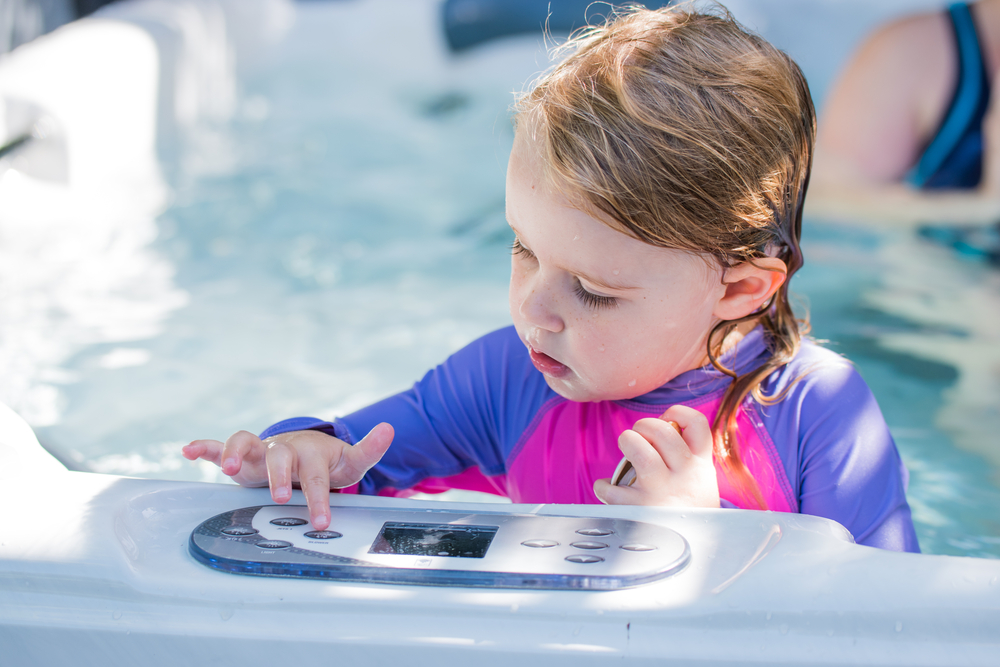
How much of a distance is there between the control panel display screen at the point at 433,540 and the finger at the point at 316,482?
46 millimetres

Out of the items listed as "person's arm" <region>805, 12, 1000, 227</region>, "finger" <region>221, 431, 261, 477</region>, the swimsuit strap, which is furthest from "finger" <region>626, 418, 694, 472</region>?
the swimsuit strap

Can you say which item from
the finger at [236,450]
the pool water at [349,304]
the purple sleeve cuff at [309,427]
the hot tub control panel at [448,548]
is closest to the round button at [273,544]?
the hot tub control panel at [448,548]

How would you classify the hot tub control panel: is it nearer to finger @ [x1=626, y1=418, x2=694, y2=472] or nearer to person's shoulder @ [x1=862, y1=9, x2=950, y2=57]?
finger @ [x1=626, y1=418, x2=694, y2=472]

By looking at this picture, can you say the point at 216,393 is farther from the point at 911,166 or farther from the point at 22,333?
the point at 911,166

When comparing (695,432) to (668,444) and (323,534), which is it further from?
(323,534)

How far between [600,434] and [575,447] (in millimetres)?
30

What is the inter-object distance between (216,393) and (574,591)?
1264 mm

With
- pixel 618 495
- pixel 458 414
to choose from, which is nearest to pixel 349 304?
pixel 458 414

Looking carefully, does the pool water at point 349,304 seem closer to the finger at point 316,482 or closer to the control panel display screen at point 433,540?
the finger at point 316,482

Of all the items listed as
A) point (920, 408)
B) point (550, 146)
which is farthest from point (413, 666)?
point (920, 408)

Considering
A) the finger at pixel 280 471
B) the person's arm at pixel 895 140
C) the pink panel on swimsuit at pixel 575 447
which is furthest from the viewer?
the person's arm at pixel 895 140

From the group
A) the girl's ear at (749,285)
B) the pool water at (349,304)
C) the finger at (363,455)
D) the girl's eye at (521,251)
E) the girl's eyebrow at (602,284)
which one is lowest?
the pool water at (349,304)

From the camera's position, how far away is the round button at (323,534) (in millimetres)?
562

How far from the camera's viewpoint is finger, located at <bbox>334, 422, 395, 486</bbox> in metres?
0.75
